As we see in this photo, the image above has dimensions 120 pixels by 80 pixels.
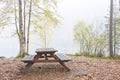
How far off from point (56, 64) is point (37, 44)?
11.9 metres

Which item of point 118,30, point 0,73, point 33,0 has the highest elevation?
point 33,0

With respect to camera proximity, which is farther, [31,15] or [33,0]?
[31,15]

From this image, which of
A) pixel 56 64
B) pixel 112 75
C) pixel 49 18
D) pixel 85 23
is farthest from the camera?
pixel 85 23

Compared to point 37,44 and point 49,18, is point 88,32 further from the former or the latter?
point 49,18

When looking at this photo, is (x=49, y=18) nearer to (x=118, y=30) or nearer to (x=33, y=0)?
(x=33, y=0)

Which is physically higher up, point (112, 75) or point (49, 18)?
point (49, 18)

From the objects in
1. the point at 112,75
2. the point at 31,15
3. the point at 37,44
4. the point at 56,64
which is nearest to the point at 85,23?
the point at 37,44

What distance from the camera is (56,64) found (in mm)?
12531

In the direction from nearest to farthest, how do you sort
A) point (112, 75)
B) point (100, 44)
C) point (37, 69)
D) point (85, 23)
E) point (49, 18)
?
point (112, 75) → point (37, 69) → point (49, 18) → point (100, 44) → point (85, 23)

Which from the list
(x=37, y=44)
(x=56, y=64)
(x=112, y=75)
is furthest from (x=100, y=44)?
(x=112, y=75)

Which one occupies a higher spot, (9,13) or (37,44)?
(9,13)

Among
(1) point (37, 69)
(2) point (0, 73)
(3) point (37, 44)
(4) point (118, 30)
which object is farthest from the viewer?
(4) point (118, 30)

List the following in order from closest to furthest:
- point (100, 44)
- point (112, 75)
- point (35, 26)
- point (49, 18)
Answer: point (112, 75) < point (49, 18) < point (35, 26) < point (100, 44)

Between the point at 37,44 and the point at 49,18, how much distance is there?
693 cm
